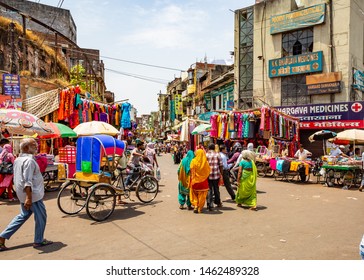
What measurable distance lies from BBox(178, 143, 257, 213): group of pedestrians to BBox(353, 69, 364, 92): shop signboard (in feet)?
55.6

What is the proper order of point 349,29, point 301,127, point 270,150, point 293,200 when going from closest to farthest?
point 293,200 → point 270,150 → point 349,29 → point 301,127

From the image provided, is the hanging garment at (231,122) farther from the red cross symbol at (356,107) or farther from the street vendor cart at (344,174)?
the red cross symbol at (356,107)

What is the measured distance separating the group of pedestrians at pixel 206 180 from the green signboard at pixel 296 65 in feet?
54.4

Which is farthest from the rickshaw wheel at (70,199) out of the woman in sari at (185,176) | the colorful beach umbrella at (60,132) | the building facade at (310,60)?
the building facade at (310,60)

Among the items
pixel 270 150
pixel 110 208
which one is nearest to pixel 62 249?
pixel 110 208

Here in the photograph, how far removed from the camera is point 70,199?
7.52 metres

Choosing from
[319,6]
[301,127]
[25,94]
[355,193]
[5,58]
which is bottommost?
[355,193]

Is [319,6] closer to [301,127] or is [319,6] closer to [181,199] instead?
[301,127]

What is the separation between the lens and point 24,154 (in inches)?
198

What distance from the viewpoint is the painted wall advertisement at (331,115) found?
1981 centimetres

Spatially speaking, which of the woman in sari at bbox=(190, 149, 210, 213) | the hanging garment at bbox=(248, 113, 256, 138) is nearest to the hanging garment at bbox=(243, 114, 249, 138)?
the hanging garment at bbox=(248, 113, 256, 138)

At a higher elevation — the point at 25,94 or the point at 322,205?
the point at 25,94

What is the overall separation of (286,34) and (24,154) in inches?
915

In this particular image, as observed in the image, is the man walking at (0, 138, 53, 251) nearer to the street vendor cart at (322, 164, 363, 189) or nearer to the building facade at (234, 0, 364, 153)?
the street vendor cart at (322, 164, 363, 189)
